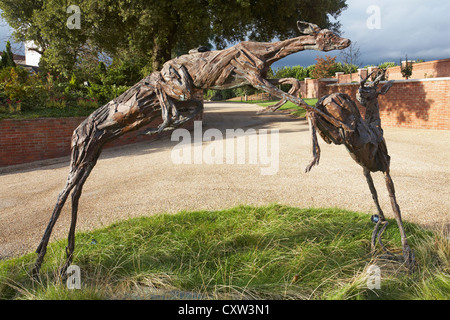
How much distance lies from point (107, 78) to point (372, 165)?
13925 millimetres

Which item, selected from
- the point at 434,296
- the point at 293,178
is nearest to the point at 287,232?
the point at 434,296

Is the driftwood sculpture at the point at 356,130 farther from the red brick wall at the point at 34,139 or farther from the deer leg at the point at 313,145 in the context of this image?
the red brick wall at the point at 34,139

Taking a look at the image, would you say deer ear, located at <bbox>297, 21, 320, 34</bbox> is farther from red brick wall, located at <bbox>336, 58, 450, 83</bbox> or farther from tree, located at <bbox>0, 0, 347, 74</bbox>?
red brick wall, located at <bbox>336, 58, 450, 83</bbox>

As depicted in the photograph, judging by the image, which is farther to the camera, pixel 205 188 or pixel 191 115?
pixel 205 188

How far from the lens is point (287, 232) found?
14.5ft

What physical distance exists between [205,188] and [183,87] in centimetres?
446

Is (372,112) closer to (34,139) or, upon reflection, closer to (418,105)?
(34,139)

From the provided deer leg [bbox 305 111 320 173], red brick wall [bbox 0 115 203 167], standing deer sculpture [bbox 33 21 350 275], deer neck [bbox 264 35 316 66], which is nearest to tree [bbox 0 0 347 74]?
red brick wall [bbox 0 115 203 167]

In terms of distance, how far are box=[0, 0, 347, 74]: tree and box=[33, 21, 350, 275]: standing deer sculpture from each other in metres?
10.3

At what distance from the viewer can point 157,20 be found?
12633mm

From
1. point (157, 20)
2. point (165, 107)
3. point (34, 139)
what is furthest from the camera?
point (157, 20)

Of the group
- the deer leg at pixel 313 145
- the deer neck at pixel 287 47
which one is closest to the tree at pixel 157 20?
the deer neck at pixel 287 47

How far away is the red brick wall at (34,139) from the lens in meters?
9.47

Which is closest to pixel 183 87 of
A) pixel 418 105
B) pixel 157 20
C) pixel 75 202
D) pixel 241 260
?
pixel 75 202
